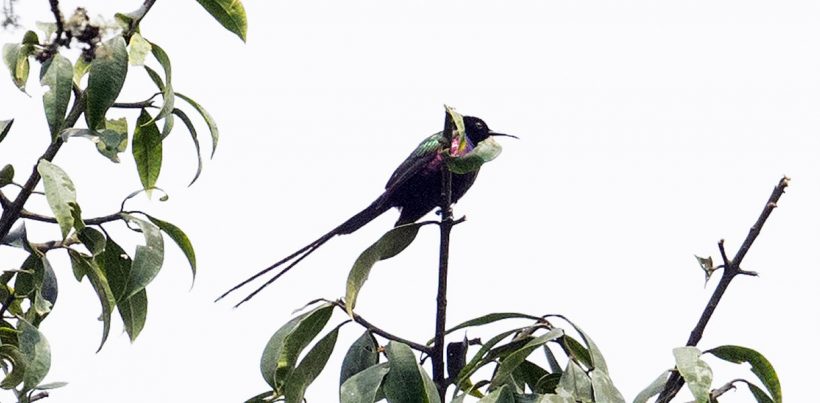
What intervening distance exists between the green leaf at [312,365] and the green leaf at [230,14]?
0.69 metres

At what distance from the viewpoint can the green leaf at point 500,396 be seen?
236cm

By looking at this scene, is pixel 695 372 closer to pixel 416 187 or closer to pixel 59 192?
pixel 59 192

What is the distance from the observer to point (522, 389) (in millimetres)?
2719

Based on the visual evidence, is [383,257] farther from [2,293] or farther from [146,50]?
[2,293]

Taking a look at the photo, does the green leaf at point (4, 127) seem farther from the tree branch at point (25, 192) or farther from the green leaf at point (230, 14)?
the green leaf at point (230, 14)

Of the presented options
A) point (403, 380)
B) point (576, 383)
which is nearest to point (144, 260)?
point (403, 380)

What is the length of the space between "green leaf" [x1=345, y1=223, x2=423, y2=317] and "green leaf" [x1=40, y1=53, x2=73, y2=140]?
2.21 feet

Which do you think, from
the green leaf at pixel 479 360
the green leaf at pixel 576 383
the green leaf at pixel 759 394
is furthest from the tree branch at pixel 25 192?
the green leaf at pixel 759 394

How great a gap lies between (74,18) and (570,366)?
1.18 meters

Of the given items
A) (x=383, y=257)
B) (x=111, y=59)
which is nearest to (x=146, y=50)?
(x=111, y=59)

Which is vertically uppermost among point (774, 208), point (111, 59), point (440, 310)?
point (111, 59)

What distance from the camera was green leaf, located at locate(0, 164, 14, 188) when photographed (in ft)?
8.22

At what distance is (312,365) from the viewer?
2664mm

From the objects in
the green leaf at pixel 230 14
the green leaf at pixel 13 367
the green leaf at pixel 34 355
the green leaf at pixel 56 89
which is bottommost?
the green leaf at pixel 13 367
